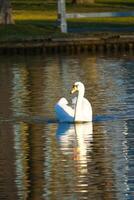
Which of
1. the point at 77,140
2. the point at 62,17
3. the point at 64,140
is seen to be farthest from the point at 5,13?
the point at 77,140

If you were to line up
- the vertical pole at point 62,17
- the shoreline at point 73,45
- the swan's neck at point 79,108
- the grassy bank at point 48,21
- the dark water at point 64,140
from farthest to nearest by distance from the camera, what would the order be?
the vertical pole at point 62,17 < the grassy bank at point 48,21 < the shoreline at point 73,45 < the swan's neck at point 79,108 < the dark water at point 64,140

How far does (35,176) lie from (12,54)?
29.5 meters

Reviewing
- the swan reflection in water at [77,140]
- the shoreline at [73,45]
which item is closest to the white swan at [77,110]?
the swan reflection in water at [77,140]

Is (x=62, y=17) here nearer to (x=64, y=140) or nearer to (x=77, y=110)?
(x=77, y=110)

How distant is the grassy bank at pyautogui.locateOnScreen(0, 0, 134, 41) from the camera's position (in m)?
49.6

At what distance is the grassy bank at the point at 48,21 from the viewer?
49556mm

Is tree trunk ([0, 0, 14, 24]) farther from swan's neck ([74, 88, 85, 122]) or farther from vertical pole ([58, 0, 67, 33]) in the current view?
swan's neck ([74, 88, 85, 122])

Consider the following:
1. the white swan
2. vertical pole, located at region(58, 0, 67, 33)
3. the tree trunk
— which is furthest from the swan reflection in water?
the tree trunk

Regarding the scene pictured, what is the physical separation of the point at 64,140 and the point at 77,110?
236 centimetres

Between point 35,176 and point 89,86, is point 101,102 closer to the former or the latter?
point 89,86

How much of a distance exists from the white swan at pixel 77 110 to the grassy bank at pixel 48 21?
23.9 meters

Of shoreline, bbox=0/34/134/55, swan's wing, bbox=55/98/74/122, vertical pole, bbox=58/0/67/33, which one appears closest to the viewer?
swan's wing, bbox=55/98/74/122

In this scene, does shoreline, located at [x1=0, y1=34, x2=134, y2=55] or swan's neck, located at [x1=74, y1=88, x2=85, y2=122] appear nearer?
swan's neck, located at [x1=74, y1=88, x2=85, y2=122]

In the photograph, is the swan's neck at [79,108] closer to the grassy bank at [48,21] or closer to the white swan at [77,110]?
the white swan at [77,110]
